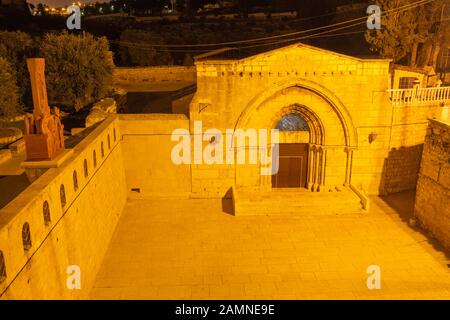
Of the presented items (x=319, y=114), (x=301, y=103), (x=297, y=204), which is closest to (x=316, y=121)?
(x=319, y=114)

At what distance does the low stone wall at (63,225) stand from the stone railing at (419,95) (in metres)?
12.7

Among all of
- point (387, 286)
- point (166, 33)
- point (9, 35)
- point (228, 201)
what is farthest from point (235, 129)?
point (166, 33)

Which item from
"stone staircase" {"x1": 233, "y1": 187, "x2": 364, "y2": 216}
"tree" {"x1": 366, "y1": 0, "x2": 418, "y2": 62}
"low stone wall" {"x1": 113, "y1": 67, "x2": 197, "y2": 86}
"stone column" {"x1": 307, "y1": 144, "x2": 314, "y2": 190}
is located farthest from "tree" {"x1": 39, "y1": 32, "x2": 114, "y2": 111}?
"tree" {"x1": 366, "y1": 0, "x2": 418, "y2": 62}

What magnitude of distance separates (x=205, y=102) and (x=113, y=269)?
26.0 ft

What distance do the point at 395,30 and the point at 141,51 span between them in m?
25.8

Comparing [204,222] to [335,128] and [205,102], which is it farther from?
[335,128]

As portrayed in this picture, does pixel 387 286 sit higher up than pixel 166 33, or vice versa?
pixel 166 33

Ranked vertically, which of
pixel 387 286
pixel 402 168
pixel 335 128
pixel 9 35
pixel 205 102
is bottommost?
pixel 387 286

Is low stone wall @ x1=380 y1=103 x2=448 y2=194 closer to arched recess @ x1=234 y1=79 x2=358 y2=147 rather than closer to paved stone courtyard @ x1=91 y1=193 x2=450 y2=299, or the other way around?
paved stone courtyard @ x1=91 y1=193 x2=450 y2=299

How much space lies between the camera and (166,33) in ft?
165

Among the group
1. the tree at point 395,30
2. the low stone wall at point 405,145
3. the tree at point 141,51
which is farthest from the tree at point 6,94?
the tree at point 395,30

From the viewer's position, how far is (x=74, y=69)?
2356 cm

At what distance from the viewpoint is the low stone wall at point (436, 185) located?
1409cm

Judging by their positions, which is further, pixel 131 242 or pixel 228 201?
pixel 228 201
